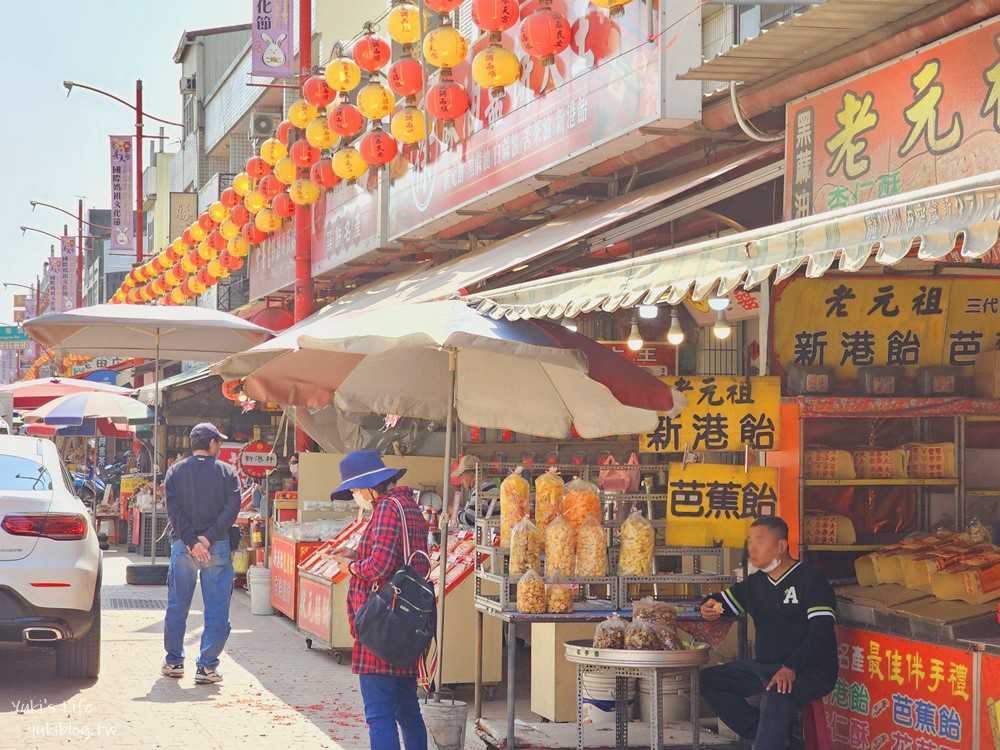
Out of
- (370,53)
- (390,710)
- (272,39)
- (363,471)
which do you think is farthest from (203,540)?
(272,39)

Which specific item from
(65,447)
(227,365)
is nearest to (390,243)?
(227,365)

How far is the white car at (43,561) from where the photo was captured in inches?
348

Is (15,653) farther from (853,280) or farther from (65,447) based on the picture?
(65,447)

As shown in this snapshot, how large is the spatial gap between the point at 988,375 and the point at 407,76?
25.0 feet

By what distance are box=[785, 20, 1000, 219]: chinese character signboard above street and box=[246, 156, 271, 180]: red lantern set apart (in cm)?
1447

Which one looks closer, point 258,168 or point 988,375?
point 988,375

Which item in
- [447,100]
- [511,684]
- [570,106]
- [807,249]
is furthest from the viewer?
[447,100]

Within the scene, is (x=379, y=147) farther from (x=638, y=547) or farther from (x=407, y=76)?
(x=638, y=547)

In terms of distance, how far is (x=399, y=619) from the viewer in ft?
21.3

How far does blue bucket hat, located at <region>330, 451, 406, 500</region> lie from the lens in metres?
6.77

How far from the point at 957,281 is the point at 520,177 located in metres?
4.48

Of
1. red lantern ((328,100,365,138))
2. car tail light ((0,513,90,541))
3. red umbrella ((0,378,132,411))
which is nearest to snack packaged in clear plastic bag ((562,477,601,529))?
car tail light ((0,513,90,541))

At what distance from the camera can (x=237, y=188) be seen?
23.2 m

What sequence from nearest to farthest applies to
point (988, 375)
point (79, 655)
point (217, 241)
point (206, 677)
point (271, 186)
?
point (988, 375) < point (79, 655) < point (206, 677) < point (271, 186) < point (217, 241)
